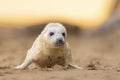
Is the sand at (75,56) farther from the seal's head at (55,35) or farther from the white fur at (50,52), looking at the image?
the seal's head at (55,35)

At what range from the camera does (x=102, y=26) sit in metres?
26.0

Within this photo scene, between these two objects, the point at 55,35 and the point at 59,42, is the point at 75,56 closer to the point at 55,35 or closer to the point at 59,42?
the point at 55,35

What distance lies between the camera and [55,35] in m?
10.0

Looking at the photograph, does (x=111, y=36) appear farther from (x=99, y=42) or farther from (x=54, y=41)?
(x=54, y=41)

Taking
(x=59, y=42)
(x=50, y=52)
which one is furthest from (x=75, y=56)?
(x=59, y=42)

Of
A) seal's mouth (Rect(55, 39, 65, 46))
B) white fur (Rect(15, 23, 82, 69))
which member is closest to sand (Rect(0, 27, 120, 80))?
white fur (Rect(15, 23, 82, 69))

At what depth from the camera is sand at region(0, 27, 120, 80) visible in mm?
8641

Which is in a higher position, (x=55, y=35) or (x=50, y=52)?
(x=55, y=35)

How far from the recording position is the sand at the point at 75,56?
8.64 metres

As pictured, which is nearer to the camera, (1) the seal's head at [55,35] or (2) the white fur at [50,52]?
(1) the seal's head at [55,35]

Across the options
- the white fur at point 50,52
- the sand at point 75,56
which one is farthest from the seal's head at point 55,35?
the sand at point 75,56

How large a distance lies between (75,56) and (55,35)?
683 centimetres

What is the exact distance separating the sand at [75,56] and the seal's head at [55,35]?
19.8 inches

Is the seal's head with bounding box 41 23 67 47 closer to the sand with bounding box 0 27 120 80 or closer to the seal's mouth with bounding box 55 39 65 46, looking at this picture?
the seal's mouth with bounding box 55 39 65 46
